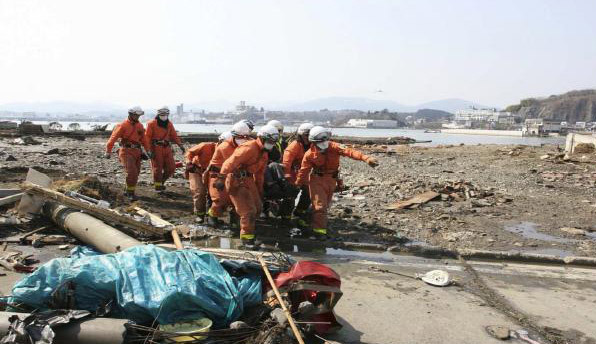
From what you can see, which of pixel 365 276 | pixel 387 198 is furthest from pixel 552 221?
pixel 365 276

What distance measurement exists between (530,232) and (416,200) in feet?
8.64

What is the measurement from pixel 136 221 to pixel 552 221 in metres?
8.09

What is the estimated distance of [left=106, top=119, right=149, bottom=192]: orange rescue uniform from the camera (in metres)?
10.5

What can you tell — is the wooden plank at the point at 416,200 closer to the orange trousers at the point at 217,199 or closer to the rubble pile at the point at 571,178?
the orange trousers at the point at 217,199

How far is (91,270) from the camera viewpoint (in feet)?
13.5

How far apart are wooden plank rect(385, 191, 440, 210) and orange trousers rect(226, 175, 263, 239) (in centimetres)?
427

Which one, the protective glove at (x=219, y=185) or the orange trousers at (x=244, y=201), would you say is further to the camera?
the protective glove at (x=219, y=185)

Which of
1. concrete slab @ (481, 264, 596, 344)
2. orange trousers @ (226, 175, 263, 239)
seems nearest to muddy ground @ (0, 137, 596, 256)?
orange trousers @ (226, 175, 263, 239)

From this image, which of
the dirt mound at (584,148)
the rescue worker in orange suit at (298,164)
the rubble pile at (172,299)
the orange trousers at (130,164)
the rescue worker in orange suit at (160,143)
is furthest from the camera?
the dirt mound at (584,148)

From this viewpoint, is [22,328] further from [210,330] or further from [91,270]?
[210,330]

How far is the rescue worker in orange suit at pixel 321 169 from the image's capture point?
8.00 meters

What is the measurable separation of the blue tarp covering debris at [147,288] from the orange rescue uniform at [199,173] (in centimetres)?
454

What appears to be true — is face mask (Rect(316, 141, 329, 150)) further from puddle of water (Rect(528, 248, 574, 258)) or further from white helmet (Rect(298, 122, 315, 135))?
puddle of water (Rect(528, 248, 574, 258))

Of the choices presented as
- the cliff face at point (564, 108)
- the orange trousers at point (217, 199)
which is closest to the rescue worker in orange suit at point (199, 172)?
the orange trousers at point (217, 199)
